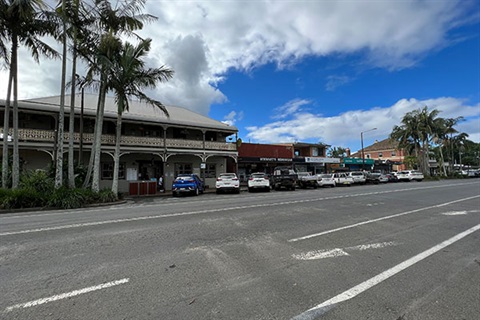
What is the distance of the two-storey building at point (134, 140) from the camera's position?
61.3 feet

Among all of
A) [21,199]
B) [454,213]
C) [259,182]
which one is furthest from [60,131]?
[454,213]

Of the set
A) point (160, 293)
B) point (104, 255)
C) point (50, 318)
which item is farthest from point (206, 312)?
point (104, 255)

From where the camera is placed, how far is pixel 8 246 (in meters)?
5.49

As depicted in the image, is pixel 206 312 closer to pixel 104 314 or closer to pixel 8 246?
pixel 104 314

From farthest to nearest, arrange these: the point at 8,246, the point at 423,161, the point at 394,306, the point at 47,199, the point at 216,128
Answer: the point at 423,161 < the point at 216,128 < the point at 47,199 < the point at 8,246 < the point at 394,306

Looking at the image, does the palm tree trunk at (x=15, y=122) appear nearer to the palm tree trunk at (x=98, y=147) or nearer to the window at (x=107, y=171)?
the palm tree trunk at (x=98, y=147)

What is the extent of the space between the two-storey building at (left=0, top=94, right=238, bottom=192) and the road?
13.9m

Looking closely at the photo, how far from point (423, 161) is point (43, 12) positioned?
55.9m

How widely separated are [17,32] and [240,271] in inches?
704

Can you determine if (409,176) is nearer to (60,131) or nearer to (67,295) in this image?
(60,131)

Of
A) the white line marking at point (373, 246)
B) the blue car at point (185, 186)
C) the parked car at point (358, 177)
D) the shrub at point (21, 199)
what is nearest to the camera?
the white line marking at point (373, 246)

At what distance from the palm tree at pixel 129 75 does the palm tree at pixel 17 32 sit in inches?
137

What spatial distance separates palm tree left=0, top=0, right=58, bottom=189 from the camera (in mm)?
13078

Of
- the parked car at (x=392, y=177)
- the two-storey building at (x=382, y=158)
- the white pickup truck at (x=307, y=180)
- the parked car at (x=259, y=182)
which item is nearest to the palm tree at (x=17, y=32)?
the parked car at (x=259, y=182)
